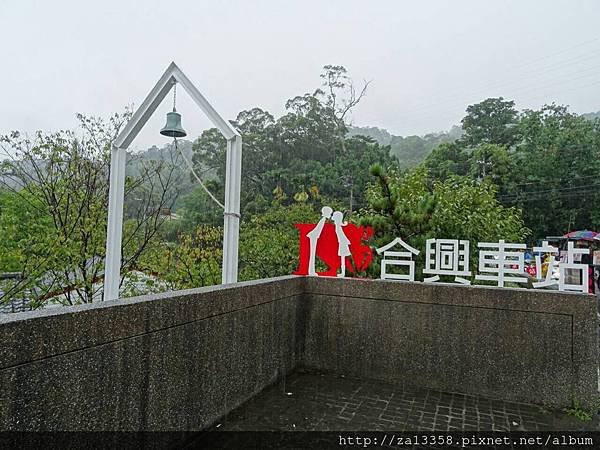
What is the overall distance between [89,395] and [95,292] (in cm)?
467

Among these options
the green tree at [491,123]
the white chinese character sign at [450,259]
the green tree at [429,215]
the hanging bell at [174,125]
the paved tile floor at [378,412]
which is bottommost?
the paved tile floor at [378,412]

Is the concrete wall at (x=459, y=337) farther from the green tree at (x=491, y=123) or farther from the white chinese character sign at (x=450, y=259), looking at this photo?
the green tree at (x=491, y=123)

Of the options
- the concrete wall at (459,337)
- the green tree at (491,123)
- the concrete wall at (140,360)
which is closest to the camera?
the concrete wall at (140,360)

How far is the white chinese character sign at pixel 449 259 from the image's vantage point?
4047mm

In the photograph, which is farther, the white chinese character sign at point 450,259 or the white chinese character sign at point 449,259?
the white chinese character sign at point 450,259

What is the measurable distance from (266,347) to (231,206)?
1.35 metres

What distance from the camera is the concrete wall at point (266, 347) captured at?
2.00 meters

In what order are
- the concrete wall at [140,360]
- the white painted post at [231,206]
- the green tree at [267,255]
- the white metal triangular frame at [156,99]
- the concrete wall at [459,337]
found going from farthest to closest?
the green tree at [267,255]
the white painted post at [231,206]
the concrete wall at [459,337]
the white metal triangular frame at [156,99]
the concrete wall at [140,360]

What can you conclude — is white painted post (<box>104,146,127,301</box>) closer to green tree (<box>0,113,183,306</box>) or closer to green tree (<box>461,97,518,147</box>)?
green tree (<box>0,113,183,306</box>)

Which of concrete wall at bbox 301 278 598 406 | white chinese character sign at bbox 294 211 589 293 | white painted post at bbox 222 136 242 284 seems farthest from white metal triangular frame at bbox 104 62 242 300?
concrete wall at bbox 301 278 598 406

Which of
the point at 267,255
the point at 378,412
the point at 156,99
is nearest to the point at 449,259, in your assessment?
the point at 378,412

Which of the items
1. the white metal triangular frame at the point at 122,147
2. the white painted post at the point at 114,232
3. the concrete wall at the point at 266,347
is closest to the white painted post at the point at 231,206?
the white metal triangular frame at the point at 122,147

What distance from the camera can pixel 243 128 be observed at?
30.7 metres

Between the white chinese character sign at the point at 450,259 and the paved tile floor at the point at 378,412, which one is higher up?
the white chinese character sign at the point at 450,259
